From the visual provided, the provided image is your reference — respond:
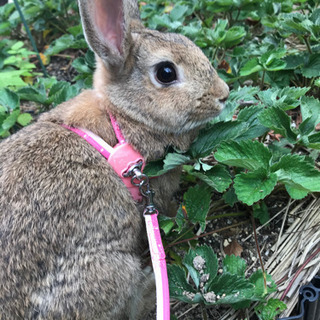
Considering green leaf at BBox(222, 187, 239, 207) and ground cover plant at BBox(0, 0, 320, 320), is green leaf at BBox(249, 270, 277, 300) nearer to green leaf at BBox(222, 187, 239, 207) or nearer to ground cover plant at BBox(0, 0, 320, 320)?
ground cover plant at BBox(0, 0, 320, 320)

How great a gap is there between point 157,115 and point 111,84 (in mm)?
357

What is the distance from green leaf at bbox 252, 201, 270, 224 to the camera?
7.86 feet

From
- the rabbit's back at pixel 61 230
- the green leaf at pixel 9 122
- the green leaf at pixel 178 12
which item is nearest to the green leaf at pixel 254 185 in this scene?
the rabbit's back at pixel 61 230

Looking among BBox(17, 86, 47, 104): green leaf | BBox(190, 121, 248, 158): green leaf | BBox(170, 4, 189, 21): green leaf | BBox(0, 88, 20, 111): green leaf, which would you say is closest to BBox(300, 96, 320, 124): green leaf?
BBox(190, 121, 248, 158): green leaf

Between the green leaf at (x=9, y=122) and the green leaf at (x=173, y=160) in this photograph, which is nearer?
the green leaf at (x=173, y=160)

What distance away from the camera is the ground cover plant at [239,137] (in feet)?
6.30

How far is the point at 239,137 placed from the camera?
7.25ft

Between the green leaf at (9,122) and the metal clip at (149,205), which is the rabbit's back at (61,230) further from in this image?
the green leaf at (9,122)

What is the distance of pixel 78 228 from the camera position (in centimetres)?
194

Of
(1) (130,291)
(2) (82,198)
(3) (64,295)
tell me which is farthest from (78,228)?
(1) (130,291)

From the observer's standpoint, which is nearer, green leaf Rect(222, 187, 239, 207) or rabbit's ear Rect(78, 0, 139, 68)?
rabbit's ear Rect(78, 0, 139, 68)

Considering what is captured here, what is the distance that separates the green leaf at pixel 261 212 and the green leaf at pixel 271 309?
551 millimetres

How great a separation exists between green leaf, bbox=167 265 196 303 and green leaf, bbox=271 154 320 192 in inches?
28.4

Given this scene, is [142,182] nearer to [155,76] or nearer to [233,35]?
[155,76]
